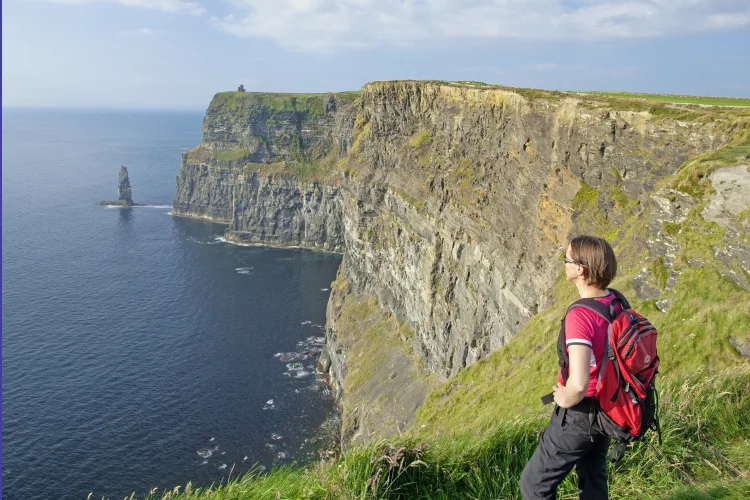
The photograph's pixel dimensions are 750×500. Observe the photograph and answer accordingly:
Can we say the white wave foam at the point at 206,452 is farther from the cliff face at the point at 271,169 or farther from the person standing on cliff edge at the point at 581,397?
the cliff face at the point at 271,169

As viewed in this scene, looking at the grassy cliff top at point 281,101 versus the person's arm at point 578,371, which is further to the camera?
the grassy cliff top at point 281,101

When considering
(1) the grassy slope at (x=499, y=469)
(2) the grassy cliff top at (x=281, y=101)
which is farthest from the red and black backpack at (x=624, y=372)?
(2) the grassy cliff top at (x=281, y=101)

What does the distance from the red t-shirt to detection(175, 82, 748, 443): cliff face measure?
4564mm

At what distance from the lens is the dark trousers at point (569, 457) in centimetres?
721

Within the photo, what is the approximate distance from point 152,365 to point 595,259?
8600 centimetres

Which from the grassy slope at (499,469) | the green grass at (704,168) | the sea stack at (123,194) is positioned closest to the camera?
the grassy slope at (499,469)

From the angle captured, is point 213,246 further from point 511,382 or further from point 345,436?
point 511,382

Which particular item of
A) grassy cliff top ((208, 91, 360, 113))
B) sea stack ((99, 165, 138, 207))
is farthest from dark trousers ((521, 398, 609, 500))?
sea stack ((99, 165, 138, 207))

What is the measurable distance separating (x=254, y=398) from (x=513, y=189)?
155 ft

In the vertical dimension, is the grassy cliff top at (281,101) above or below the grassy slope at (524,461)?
above

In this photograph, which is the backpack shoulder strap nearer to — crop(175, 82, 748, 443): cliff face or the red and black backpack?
the red and black backpack

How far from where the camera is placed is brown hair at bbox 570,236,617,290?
7.05 meters

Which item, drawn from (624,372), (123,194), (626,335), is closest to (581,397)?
(624,372)

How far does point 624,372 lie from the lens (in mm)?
6773
